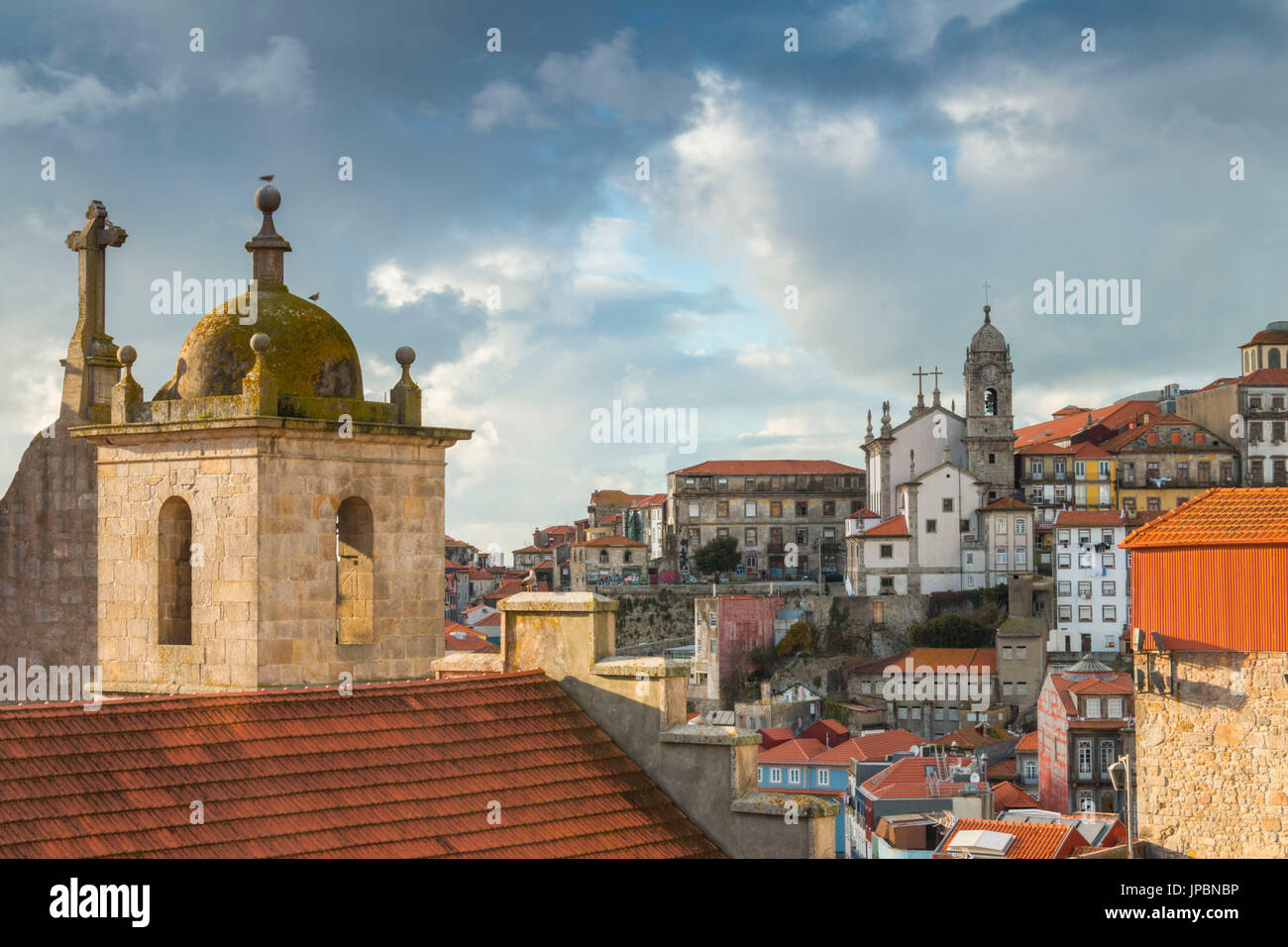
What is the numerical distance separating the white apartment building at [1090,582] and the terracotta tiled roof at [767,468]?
921 inches

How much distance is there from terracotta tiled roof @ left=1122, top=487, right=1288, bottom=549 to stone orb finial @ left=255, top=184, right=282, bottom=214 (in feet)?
60.4

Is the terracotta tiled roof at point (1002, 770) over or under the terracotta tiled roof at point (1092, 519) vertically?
under

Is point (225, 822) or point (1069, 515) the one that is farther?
point (1069, 515)

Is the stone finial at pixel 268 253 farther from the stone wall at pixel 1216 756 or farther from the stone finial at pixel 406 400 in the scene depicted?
the stone wall at pixel 1216 756

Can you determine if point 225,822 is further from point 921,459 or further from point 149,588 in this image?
point 921,459

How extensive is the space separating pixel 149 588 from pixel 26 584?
85.6 inches

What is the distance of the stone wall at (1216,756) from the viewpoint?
73.6ft

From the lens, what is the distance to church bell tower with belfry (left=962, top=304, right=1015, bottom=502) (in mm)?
87000

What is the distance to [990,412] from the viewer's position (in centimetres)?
8794

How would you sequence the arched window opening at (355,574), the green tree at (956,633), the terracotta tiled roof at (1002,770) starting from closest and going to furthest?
the arched window opening at (355,574) → the terracotta tiled roof at (1002,770) → the green tree at (956,633)

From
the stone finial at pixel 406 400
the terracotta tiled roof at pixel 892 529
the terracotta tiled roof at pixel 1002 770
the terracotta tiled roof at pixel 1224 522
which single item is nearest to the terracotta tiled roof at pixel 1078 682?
the terracotta tiled roof at pixel 1002 770

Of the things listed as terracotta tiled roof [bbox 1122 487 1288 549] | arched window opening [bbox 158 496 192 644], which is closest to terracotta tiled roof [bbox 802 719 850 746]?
terracotta tiled roof [bbox 1122 487 1288 549]

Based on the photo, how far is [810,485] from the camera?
9975 centimetres
